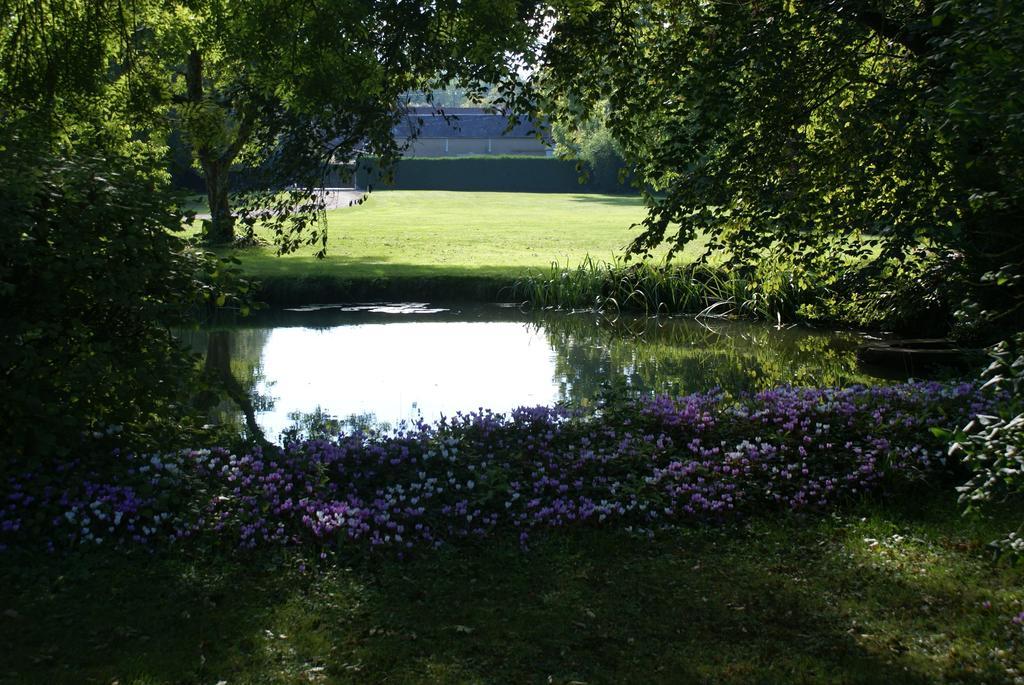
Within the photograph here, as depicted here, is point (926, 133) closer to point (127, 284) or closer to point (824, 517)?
point (824, 517)

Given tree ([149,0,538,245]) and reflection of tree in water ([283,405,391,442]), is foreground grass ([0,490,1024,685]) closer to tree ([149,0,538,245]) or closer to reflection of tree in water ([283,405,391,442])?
reflection of tree in water ([283,405,391,442])

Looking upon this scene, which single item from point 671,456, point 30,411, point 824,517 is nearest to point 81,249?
point 30,411

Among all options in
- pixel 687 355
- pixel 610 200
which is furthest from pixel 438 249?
pixel 610 200

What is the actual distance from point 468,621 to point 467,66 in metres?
5.70

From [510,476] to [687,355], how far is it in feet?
24.1

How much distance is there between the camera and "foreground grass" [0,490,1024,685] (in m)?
4.00

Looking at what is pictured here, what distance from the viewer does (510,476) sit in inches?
239

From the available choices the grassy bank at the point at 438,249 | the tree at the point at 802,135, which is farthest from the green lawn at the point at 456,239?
the tree at the point at 802,135

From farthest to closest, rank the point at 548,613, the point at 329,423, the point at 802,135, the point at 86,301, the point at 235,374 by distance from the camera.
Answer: the point at 235,374 < the point at 329,423 < the point at 802,135 < the point at 86,301 < the point at 548,613

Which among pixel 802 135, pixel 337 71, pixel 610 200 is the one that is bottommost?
pixel 610 200

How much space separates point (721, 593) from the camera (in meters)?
4.77

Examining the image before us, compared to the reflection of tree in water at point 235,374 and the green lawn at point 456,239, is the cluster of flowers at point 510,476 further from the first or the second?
the green lawn at point 456,239

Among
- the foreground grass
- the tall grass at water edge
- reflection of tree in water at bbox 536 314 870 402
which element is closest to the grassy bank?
the tall grass at water edge

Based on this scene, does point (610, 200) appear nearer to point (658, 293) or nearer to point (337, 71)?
point (658, 293)
